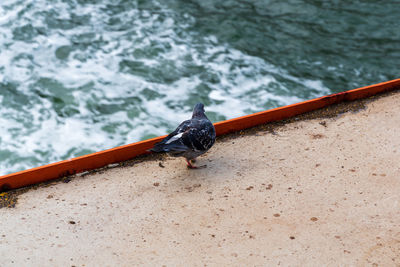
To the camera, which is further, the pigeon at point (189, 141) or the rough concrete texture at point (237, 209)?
the pigeon at point (189, 141)

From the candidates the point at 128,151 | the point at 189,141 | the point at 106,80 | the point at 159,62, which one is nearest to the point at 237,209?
the point at 189,141

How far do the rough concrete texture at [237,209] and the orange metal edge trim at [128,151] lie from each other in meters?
0.12

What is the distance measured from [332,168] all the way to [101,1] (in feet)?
21.0

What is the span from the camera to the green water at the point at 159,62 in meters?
5.87

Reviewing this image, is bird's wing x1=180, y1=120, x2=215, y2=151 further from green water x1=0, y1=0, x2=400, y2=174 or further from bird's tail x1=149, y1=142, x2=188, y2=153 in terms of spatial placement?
green water x1=0, y1=0, x2=400, y2=174

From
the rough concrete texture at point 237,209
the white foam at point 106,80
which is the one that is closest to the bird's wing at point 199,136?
the rough concrete texture at point 237,209

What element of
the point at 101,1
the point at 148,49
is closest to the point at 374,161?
the point at 148,49

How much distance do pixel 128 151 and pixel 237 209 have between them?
1.15 metres

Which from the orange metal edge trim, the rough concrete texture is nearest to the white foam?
the orange metal edge trim

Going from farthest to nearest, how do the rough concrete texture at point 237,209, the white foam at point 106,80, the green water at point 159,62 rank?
1. the green water at point 159,62
2. the white foam at point 106,80
3. the rough concrete texture at point 237,209

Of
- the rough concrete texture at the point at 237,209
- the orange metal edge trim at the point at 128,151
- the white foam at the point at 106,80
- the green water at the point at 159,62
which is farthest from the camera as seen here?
the green water at the point at 159,62

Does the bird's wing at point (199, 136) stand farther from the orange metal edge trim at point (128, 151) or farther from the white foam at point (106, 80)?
the white foam at point (106, 80)

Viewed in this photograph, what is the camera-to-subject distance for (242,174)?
11.9 ft

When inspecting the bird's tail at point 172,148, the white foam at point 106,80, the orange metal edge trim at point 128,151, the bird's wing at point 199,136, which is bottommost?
the white foam at point 106,80
